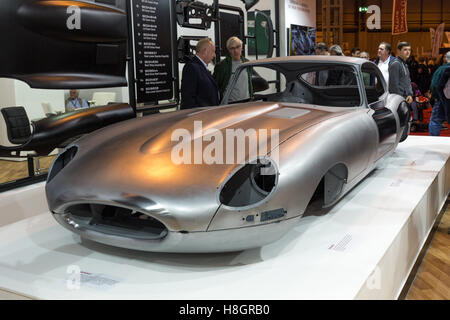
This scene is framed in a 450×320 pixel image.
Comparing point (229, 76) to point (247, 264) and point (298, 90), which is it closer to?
point (298, 90)

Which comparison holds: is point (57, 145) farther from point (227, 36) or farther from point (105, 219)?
point (227, 36)

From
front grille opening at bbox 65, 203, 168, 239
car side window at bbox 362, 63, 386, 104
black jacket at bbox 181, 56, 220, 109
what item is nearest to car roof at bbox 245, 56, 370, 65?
car side window at bbox 362, 63, 386, 104

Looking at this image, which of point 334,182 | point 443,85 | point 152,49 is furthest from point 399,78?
point 334,182

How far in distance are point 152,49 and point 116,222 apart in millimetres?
3394

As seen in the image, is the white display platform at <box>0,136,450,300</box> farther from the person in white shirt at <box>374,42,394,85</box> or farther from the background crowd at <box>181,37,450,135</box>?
the person in white shirt at <box>374,42,394,85</box>

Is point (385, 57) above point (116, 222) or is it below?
above

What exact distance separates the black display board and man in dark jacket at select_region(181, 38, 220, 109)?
0.94m

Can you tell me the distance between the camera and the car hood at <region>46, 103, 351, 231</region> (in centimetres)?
179

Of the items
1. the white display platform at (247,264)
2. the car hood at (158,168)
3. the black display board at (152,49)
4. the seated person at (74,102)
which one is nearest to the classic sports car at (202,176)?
the car hood at (158,168)

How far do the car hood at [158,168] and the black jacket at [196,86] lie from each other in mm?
1606

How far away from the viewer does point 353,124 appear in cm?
262

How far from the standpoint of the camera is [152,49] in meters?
5.11

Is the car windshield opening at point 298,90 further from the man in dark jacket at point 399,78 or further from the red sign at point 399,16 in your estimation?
the red sign at point 399,16

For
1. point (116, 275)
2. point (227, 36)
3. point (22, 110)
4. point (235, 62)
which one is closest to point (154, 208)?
point (116, 275)
